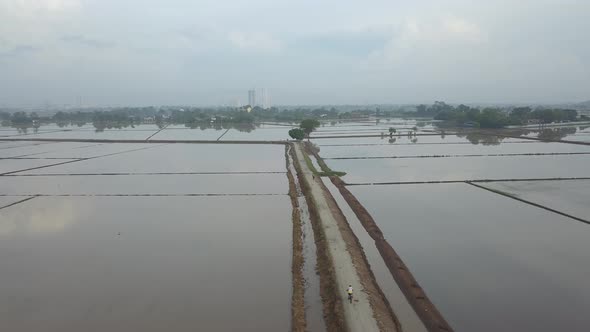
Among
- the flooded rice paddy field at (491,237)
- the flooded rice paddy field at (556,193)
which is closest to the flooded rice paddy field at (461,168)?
the flooded rice paddy field at (491,237)

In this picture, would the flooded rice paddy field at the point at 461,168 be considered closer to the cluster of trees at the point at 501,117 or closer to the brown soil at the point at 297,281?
the brown soil at the point at 297,281

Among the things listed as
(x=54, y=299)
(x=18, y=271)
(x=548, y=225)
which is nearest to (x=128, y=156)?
(x=18, y=271)

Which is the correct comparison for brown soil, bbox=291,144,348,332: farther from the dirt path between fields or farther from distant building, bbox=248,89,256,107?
distant building, bbox=248,89,256,107

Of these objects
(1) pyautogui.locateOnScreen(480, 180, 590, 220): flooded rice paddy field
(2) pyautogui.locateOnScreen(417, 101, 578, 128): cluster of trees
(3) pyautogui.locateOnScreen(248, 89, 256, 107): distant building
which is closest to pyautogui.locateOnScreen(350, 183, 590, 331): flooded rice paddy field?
(1) pyautogui.locateOnScreen(480, 180, 590, 220): flooded rice paddy field

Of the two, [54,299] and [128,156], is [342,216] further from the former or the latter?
[128,156]

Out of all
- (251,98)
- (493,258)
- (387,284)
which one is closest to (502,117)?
(493,258)

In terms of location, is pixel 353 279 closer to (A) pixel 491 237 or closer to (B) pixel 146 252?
(A) pixel 491 237
